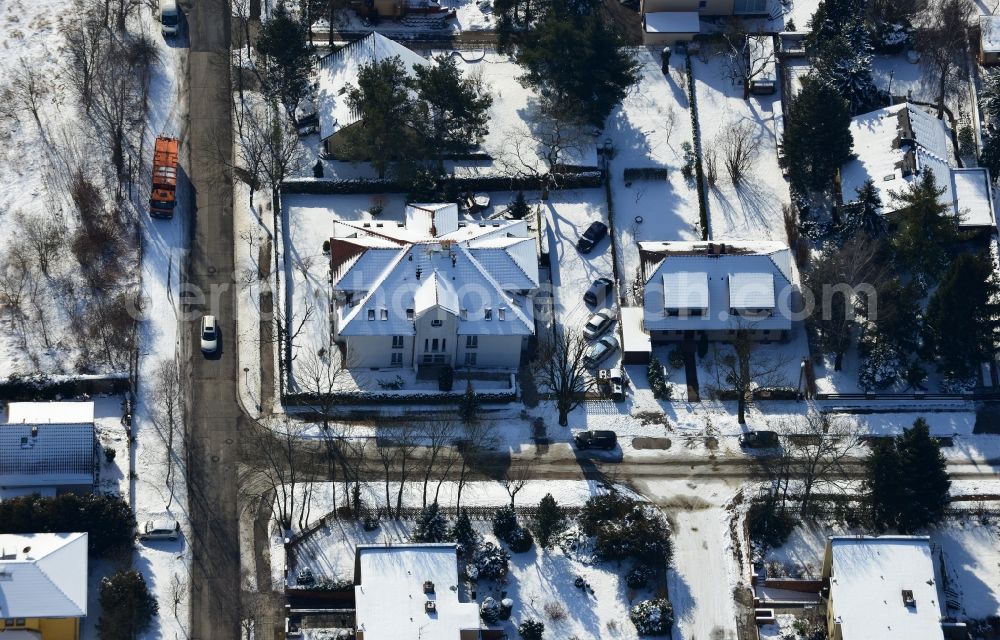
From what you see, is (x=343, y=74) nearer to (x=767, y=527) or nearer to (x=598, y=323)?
(x=598, y=323)

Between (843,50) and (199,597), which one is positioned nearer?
(199,597)

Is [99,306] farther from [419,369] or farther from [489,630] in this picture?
[489,630]

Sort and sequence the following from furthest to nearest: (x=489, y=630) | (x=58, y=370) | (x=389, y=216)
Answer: (x=389, y=216) < (x=58, y=370) < (x=489, y=630)

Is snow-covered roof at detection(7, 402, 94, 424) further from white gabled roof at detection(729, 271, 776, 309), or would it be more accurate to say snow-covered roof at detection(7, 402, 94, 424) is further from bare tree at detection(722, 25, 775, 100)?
bare tree at detection(722, 25, 775, 100)

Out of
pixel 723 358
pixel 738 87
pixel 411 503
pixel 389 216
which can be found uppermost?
pixel 738 87

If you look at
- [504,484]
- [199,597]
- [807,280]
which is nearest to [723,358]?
[807,280]

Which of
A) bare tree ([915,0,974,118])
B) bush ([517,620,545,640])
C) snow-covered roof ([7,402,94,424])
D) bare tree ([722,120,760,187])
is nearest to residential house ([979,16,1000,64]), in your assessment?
bare tree ([915,0,974,118])
